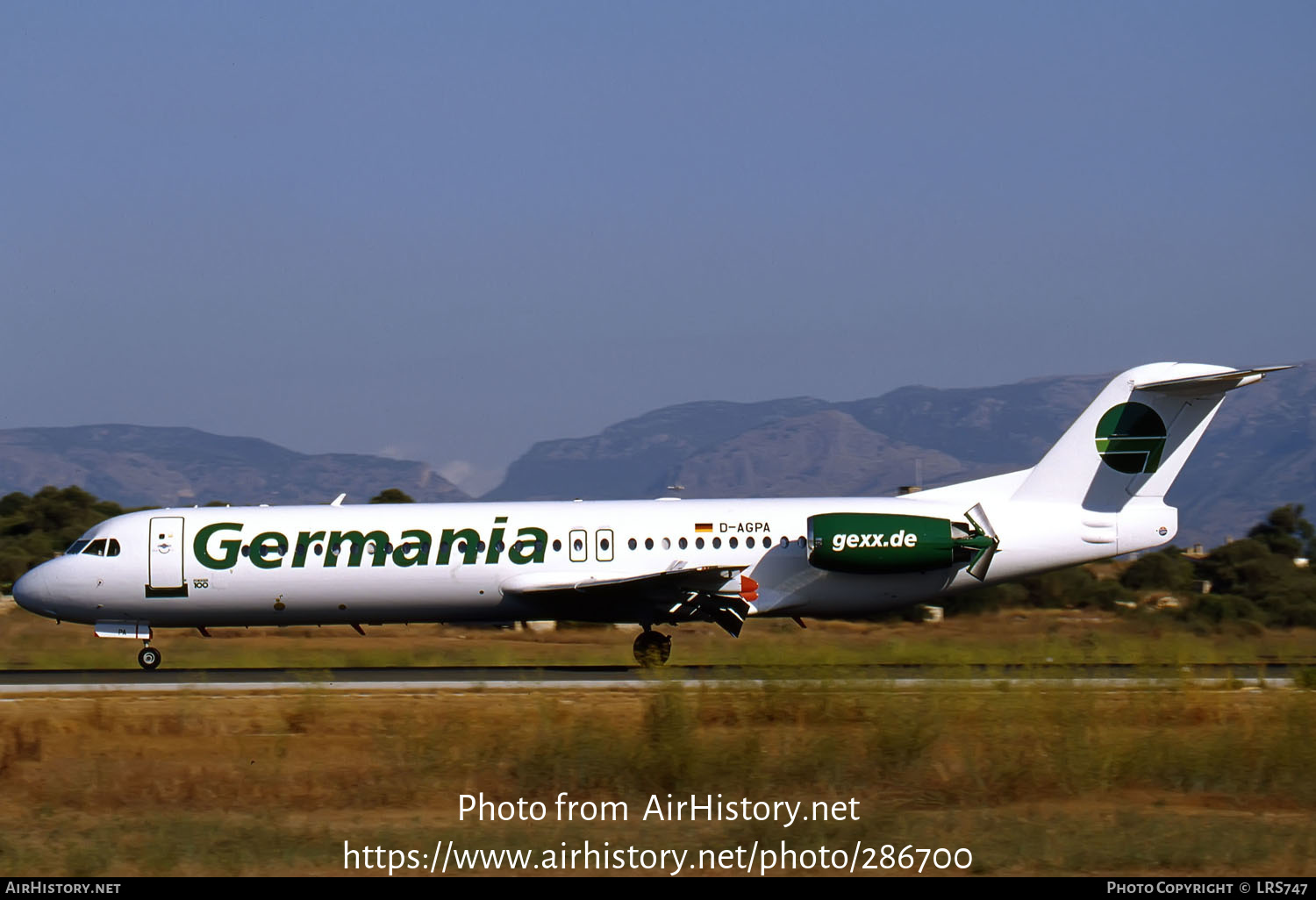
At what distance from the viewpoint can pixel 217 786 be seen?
44.5 ft

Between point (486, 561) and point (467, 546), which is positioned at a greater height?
point (467, 546)

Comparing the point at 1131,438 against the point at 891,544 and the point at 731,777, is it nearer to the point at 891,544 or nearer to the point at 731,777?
the point at 891,544

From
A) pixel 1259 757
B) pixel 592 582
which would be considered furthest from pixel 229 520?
pixel 1259 757

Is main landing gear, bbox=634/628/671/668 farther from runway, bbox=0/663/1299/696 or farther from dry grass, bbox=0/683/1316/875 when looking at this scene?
dry grass, bbox=0/683/1316/875

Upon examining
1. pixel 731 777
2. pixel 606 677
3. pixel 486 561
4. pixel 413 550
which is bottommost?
pixel 731 777

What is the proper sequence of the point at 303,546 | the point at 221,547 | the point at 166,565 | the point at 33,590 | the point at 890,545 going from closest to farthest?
the point at 890,545 < the point at 303,546 < the point at 221,547 < the point at 166,565 < the point at 33,590

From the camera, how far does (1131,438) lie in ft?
83.2

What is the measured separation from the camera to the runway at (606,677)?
50.8 feet

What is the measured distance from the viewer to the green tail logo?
25250mm

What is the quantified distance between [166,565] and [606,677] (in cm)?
810

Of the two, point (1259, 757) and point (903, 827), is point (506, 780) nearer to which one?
point (903, 827)

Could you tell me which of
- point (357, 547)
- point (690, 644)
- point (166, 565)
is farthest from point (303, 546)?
point (690, 644)

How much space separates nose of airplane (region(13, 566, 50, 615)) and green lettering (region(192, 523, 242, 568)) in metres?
2.69
